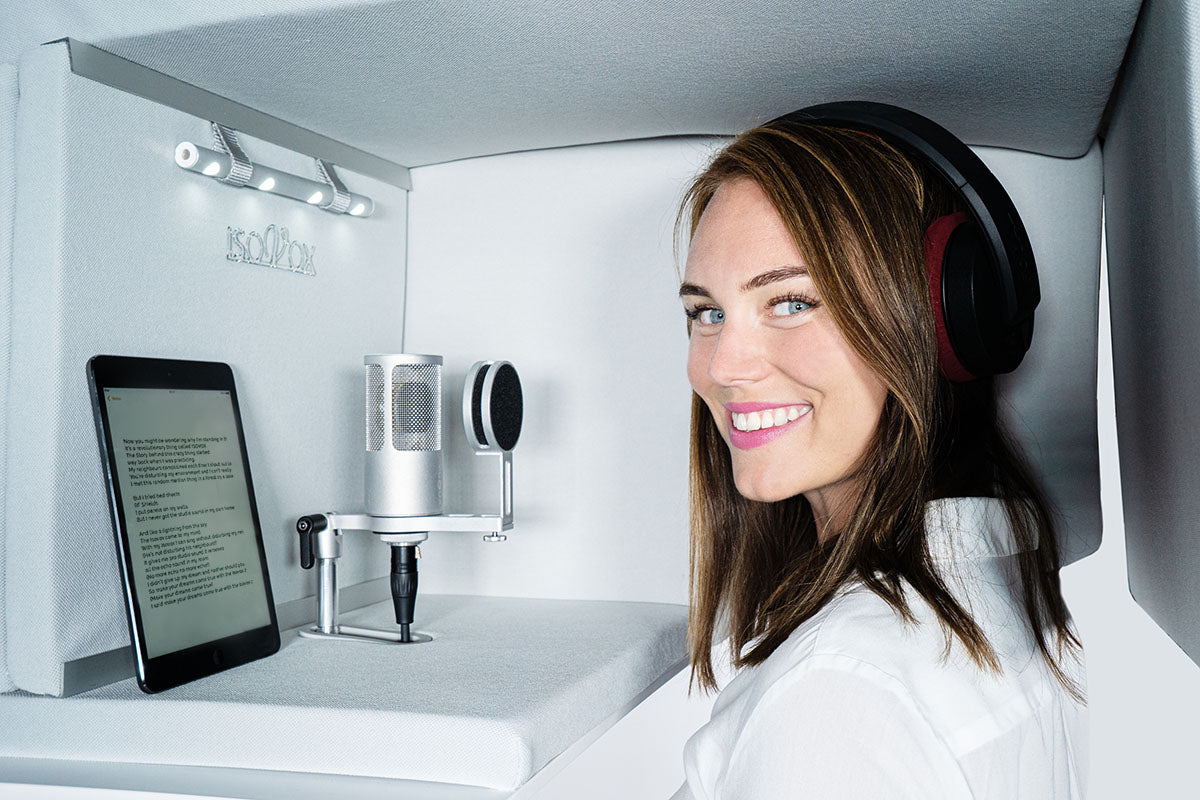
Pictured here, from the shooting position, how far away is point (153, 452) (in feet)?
3.37

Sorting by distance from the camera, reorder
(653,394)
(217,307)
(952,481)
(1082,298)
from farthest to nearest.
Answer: (653,394) < (1082,298) < (217,307) < (952,481)

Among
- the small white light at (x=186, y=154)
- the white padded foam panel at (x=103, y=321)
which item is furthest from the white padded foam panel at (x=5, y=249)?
the small white light at (x=186, y=154)

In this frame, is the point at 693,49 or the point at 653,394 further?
the point at 653,394

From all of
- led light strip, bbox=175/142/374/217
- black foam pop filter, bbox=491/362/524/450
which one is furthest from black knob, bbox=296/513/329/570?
led light strip, bbox=175/142/374/217

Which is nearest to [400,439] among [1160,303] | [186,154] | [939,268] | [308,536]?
[308,536]

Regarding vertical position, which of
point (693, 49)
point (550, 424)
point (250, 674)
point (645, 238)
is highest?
point (693, 49)

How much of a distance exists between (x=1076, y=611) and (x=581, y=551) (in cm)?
63

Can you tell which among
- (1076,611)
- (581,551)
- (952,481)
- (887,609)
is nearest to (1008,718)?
(887,609)

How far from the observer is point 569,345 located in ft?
4.79

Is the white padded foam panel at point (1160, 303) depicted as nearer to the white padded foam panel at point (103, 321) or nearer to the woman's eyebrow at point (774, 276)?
the woman's eyebrow at point (774, 276)

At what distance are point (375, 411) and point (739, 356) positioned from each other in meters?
0.47

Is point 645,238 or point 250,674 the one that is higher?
point 645,238

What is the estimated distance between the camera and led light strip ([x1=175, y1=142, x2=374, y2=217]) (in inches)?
43.0

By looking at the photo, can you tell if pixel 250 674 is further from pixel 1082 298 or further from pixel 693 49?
pixel 1082 298
